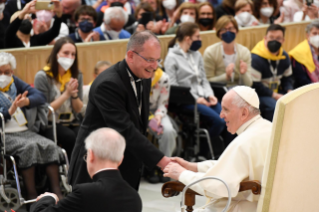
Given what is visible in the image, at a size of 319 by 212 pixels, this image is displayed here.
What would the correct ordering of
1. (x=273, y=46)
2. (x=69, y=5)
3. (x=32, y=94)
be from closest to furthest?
(x=32, y=94) < (x=273, y=46) < (x=69, y=5)

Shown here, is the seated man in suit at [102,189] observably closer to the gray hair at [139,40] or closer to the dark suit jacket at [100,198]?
the dark suit jacket at [100,198]

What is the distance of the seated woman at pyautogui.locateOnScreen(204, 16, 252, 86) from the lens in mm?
7396

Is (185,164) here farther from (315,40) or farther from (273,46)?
(315,40)

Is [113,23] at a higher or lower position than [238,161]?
higher

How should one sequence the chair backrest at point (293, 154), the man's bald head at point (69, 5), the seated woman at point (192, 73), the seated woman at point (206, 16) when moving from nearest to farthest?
1. the chair backrest at point (293, 154)
2. the seated woman at point (192, 73)
3. the man's bald head at point (69, 5)
4. the seated woman at point (206, 16)

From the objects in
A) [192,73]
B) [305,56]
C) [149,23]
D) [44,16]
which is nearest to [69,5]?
[44,16]

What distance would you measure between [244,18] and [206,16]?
1008 millimetres

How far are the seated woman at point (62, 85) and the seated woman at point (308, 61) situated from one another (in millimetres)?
3926

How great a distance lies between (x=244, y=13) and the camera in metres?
9.23

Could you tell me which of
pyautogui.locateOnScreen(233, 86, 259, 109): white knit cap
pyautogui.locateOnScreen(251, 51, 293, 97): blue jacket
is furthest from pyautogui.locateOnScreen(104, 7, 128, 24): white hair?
pyautogui.locateOnScreen(233, 86, 259, 109): white knit cap

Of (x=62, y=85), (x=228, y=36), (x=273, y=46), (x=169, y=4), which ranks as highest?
(x=169, y=4)

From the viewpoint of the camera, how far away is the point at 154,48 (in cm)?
373

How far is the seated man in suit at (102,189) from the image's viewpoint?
2.79m

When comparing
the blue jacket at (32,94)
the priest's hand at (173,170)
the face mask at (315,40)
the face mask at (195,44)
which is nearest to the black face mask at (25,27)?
the blue jacket at (32,94)
